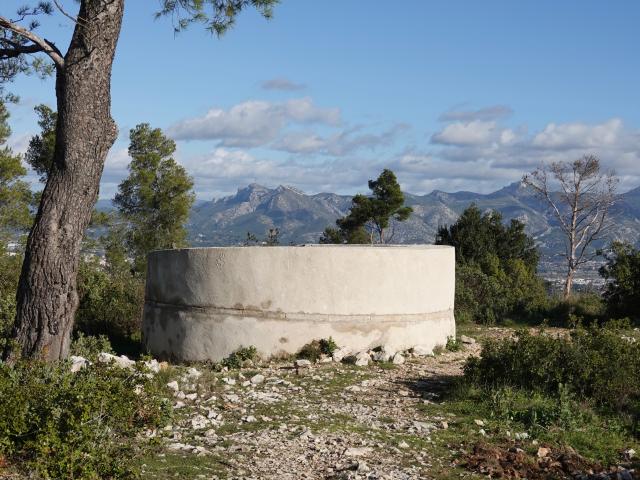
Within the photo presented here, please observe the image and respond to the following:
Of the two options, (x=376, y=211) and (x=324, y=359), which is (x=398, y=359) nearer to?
(x=324, y=359)

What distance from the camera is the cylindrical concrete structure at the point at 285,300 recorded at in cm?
1067

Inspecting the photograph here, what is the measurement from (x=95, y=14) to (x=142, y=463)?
448 centimetres

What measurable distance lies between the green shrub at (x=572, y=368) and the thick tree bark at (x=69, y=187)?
15.7 feet

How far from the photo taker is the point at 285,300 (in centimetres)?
1067

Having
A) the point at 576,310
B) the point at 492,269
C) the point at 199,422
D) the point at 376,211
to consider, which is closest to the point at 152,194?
the point at 376,211

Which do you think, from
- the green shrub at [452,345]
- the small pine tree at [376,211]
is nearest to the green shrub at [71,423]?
the green shrub at [452,345]

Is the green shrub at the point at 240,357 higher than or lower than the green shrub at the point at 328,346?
lower

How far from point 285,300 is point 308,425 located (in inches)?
150

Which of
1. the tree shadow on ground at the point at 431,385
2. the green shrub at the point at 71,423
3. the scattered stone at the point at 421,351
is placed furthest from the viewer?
the scattered stone at the point at 421,351

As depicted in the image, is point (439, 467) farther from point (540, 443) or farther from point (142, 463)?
point (142, 463)

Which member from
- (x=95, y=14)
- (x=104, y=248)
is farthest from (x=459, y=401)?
(x=104, y=248)

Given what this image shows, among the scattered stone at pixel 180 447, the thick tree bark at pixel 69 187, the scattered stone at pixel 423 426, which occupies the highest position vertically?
the thick tree bark at pixel 69 187

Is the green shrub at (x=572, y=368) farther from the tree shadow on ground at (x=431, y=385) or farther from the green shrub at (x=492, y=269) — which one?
the green shrub at (x=492, y=269)

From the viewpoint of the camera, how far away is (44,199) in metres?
7.07
